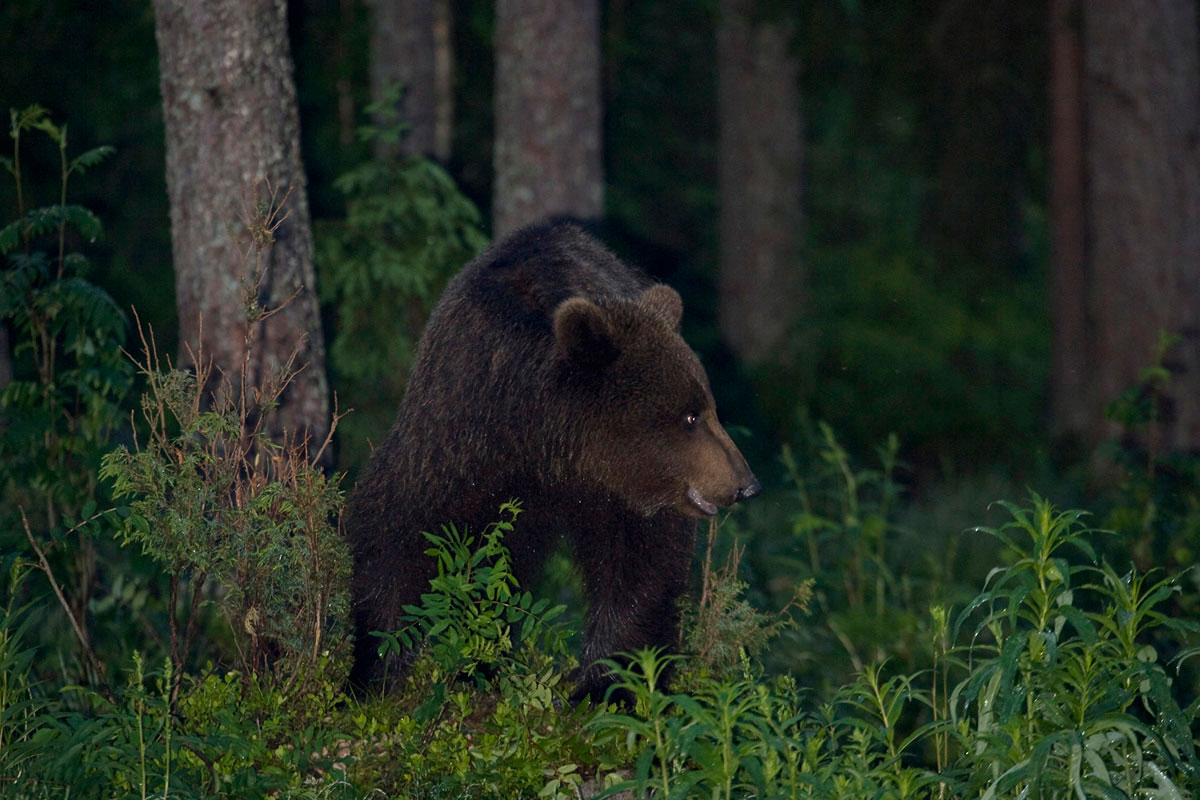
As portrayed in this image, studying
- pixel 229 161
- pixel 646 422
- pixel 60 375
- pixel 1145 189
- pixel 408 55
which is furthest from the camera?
pixel 408 55

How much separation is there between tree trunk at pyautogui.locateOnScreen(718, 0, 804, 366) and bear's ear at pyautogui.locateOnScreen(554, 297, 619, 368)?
10133 mm

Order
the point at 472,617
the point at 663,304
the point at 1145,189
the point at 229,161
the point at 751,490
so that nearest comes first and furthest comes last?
the point at 472,617
the point at 751,490
the point at 663,304
the point at 229,161
the point at 1145,189

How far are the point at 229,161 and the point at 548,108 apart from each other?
299cm

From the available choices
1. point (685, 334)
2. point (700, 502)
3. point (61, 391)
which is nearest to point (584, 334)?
point (700, 502)

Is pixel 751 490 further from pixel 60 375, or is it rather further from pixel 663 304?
pixel 60 375

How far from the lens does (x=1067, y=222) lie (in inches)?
515

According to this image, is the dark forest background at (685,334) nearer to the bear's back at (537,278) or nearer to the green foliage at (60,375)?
the green foliage at (60,375)

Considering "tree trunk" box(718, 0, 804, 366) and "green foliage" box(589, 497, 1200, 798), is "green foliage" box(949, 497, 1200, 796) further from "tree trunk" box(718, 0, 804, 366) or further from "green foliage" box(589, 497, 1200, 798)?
"tree trunk" box(718, 0, 804, 366)

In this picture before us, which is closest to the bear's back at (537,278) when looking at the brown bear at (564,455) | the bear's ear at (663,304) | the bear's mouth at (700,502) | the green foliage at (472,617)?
the brown bear at (564,455)

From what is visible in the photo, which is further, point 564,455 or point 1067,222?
point 1067,222

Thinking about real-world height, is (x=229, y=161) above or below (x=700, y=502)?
above

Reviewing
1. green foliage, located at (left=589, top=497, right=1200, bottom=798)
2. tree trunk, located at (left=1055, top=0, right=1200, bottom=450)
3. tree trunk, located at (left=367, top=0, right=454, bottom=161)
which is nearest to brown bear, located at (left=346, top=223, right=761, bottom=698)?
green foliage, located at (left=589, top=497, right=1200, bottom=798)

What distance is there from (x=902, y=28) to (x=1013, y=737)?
11273mm

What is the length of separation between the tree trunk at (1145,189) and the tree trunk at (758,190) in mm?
3892
